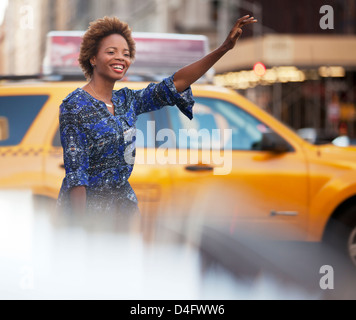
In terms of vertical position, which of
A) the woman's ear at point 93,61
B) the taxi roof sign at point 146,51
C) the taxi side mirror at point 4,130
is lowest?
the taxi side mirror at point 4,130

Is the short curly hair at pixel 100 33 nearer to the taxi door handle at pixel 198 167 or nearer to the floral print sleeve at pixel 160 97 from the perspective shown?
the floral print sleeve at pixel 160 97

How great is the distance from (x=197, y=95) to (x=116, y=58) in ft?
10.0

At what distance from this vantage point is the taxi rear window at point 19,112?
4863 millimetres

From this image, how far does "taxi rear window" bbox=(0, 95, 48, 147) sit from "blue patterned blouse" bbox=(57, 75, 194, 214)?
8.36ft

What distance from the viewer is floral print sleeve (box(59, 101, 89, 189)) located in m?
2.31

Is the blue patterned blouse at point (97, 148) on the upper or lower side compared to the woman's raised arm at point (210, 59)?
lower

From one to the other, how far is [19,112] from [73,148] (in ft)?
9.29

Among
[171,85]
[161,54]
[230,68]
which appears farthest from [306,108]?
[171,85]

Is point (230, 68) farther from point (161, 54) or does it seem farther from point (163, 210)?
point (163, 210)

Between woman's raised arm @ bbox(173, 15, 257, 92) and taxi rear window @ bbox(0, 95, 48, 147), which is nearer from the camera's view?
woman's raised arm @ bbox(173, 15, 257, 92)

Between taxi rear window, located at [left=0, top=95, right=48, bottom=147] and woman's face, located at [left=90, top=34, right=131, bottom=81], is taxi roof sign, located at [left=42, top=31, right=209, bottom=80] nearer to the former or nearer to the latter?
taxi rear window, located at [left=0, top=95, right=48, bottom=147]

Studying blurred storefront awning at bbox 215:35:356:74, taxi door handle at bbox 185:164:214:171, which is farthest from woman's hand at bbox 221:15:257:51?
blurred storefront awning at bbox 215:35:356:74

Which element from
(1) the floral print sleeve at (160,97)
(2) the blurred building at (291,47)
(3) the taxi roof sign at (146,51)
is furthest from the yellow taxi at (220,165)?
(2) the blurred building at (291,47)

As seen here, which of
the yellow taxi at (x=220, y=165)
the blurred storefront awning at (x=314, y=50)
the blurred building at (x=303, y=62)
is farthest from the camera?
the blurred building at (x=303, y=62)
